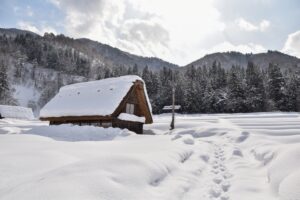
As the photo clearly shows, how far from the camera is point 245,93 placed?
64438mm

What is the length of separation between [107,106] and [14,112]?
4364 centimetres

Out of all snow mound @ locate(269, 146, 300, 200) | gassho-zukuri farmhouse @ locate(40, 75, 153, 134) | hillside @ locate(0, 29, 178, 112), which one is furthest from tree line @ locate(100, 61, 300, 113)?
snow mound @ locate(269, 146, 300, 200)

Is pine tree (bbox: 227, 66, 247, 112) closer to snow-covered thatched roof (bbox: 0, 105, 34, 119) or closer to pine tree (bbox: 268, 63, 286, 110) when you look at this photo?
pine tree (bbox: 268, 63, 286, 110)

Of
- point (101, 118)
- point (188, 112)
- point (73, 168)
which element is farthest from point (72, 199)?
point (188, 112)

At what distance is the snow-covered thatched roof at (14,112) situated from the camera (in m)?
61.3

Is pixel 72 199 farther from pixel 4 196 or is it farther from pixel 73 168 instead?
pixel 73 168

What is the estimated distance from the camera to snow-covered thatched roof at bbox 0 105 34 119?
61312mm

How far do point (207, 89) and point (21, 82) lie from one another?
87.6 m

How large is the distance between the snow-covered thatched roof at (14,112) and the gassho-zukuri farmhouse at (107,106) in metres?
33.3

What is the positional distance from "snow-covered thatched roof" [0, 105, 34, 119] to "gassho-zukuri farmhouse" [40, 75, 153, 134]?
33.3 m

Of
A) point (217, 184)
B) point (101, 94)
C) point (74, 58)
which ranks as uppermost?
point (74, 58)

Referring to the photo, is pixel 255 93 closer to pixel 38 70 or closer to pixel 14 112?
pixel 14 112

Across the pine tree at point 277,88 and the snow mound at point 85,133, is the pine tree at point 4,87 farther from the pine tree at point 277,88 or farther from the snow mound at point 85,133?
the pine tree at point 277,88

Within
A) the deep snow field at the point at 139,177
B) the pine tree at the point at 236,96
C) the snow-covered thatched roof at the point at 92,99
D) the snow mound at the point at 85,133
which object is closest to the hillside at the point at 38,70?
the pine tree at the point at 236,96
